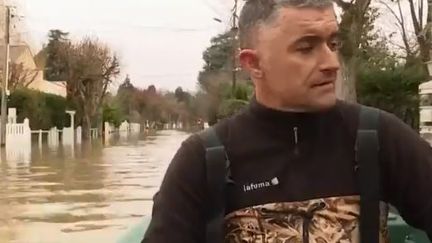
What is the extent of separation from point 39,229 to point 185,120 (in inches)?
4049

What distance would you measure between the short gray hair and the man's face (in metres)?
0.01

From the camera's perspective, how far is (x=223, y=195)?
179 centimetres

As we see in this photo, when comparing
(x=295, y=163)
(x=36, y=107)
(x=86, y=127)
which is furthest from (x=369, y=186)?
(x=86, y=127)

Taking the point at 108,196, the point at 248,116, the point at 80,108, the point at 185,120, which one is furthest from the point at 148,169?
the point at 185,120

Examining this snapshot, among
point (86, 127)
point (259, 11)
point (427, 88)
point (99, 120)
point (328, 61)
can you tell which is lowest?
point (86, 127)

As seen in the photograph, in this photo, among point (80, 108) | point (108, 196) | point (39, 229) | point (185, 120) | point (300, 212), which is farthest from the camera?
point (185, 120)

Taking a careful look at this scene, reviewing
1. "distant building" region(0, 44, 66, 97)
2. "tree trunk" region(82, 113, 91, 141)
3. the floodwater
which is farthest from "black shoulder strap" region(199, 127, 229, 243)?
"distant building" region(0, 44, 66, 97)

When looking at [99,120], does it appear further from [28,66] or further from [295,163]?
[295,163]

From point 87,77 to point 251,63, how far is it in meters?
58.4

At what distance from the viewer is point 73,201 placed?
46.4 feet

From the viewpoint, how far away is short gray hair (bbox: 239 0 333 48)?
1.83 meters

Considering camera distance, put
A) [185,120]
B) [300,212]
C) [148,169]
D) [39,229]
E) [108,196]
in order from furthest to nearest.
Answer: [185,120], [148,169], [108,196], [39,229], [300,212]

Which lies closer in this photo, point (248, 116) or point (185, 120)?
point (248, 116)

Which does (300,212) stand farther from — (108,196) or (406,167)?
(108,196)
